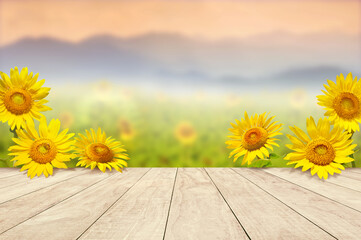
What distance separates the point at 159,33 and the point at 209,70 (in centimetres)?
42

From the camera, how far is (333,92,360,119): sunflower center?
4.87ft

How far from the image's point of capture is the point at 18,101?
1510 mm

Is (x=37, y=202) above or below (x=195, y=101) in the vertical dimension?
below

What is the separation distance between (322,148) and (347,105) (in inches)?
10.9

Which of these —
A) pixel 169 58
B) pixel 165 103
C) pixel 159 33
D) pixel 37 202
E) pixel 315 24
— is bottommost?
pixel 37 202

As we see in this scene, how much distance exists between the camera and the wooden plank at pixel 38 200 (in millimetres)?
801

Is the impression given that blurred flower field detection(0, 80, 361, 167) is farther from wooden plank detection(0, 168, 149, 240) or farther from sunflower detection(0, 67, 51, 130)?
wooden plank detection(0, 168, 149, 240)

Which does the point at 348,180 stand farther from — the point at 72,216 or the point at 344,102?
the point at 72,216

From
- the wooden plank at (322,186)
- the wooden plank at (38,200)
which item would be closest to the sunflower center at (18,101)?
the wooden plank at (38,200)

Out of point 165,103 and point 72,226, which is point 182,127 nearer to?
point 165,103

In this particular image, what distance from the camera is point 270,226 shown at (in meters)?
0.73

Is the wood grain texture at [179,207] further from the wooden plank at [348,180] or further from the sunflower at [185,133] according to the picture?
the sunflower at [185,133]

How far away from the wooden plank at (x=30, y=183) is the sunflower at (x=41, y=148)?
0.17 ft

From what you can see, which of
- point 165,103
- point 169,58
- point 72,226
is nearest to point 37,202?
point 72,226
